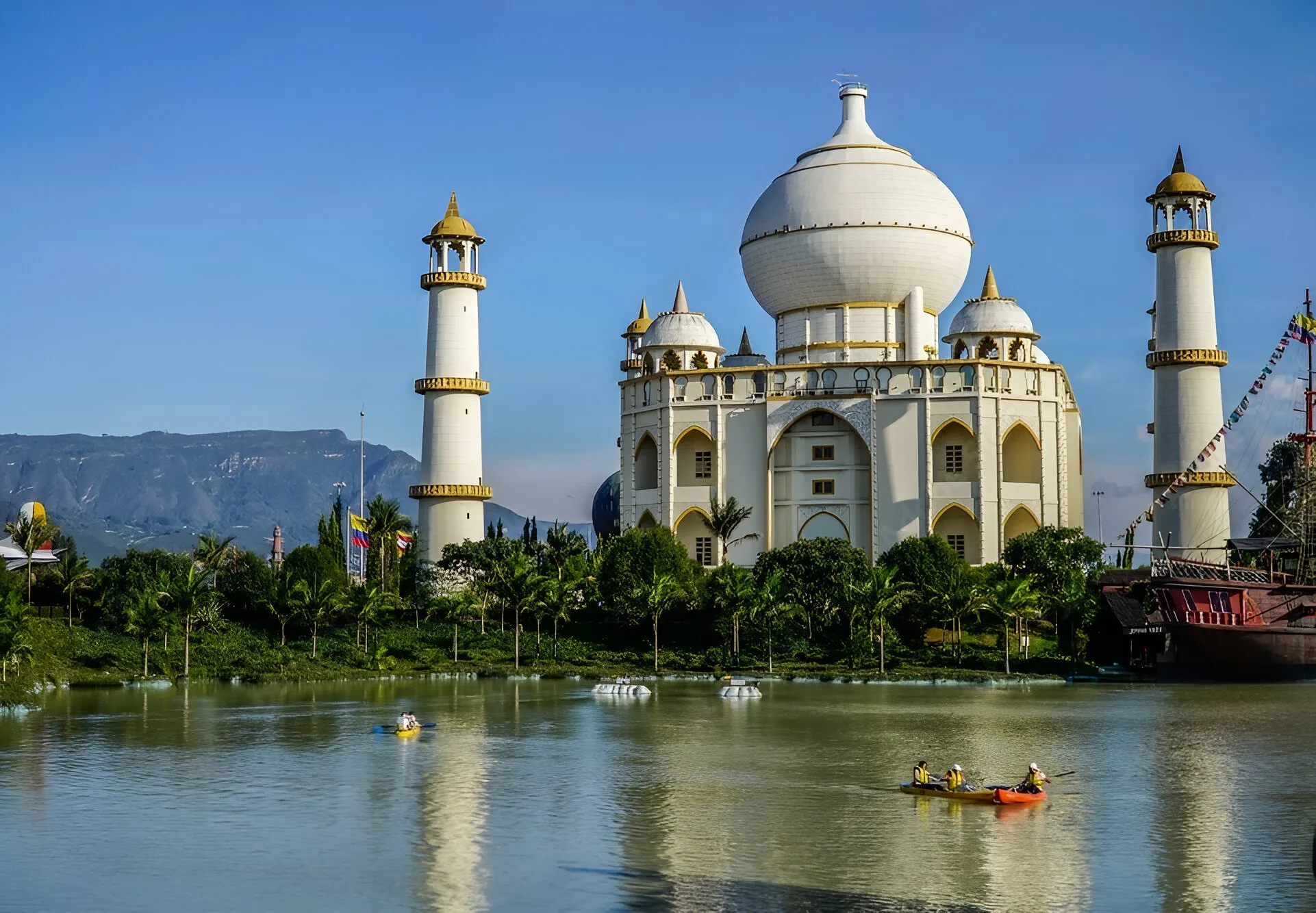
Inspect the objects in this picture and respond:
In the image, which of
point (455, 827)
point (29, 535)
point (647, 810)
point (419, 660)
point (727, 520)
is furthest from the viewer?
point (727, 520)

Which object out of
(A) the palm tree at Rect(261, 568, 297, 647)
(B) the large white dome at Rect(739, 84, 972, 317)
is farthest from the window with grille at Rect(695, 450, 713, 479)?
(A) the palm tree at Rect(261, 568, 297, 647)

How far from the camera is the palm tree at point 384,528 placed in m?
73.1

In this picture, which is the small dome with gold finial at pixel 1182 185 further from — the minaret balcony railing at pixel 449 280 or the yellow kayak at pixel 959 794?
the yellow kayak at pixel 959 794

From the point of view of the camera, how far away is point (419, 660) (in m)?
62.2

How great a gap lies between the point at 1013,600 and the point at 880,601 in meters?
5.00

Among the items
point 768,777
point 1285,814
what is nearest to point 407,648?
point 768,777

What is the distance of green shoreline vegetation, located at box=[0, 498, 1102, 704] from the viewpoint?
192 feet

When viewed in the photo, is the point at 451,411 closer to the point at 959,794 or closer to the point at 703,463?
the point at 703,463

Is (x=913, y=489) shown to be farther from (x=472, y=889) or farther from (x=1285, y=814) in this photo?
(x=472, y=889)

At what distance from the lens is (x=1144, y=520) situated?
68688 millimetres

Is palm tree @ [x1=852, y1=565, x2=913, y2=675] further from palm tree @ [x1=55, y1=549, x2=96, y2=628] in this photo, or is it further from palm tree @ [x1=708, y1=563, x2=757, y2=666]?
palm tree @ [x1=55, y1=549, x2=96, y2=628]

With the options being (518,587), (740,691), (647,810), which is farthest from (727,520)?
(647,810)

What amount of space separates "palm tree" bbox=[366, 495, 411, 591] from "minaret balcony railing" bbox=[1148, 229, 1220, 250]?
3565cm

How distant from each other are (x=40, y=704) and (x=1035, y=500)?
42560mm
